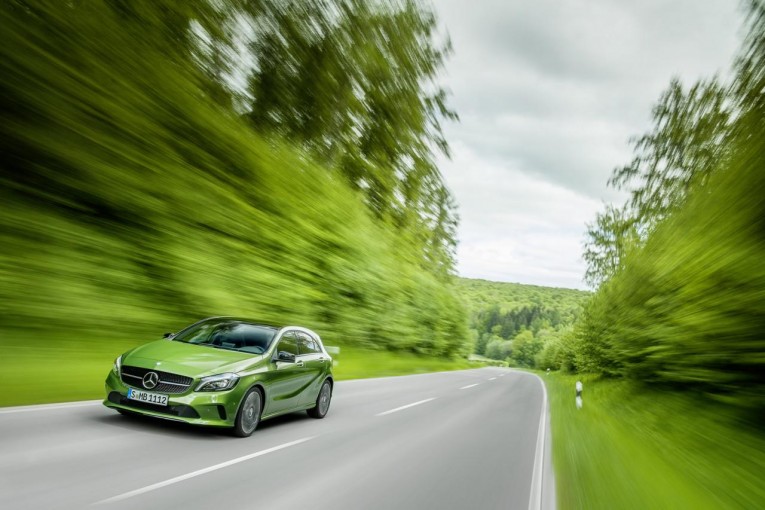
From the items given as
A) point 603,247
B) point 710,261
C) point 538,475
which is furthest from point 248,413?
point 603,247

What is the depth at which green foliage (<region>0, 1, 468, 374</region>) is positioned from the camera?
9.49 metres

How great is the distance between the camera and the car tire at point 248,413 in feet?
23.9

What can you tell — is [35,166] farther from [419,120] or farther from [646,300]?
[419,120]

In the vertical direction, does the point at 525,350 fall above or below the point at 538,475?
above

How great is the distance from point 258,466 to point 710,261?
25.7 ft

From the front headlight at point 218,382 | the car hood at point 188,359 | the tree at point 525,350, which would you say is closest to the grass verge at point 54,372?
the car hood at point 188,359

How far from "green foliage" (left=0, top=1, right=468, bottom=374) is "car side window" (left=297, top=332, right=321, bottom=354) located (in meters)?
3.87

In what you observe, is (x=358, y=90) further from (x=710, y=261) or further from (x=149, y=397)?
(x=149, y=397)

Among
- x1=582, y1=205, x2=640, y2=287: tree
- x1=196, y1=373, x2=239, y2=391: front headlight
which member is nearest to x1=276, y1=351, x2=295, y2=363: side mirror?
x1=196, y1=373, x2=239, y2=391: front headlight

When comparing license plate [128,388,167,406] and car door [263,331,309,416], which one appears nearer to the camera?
license plate [128,388,167,406]

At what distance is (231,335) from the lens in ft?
27.5

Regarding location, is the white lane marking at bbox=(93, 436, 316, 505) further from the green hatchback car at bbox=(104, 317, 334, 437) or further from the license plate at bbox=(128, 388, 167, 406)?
the license plate at bbox=(128, 388, 167, 406)

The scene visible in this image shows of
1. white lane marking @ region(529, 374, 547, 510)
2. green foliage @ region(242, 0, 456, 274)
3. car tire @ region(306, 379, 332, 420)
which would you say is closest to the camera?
white lane marking @ region(529, 374, 547, 510)

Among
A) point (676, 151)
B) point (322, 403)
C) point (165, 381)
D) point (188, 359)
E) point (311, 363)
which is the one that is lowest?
point (322, 403)
